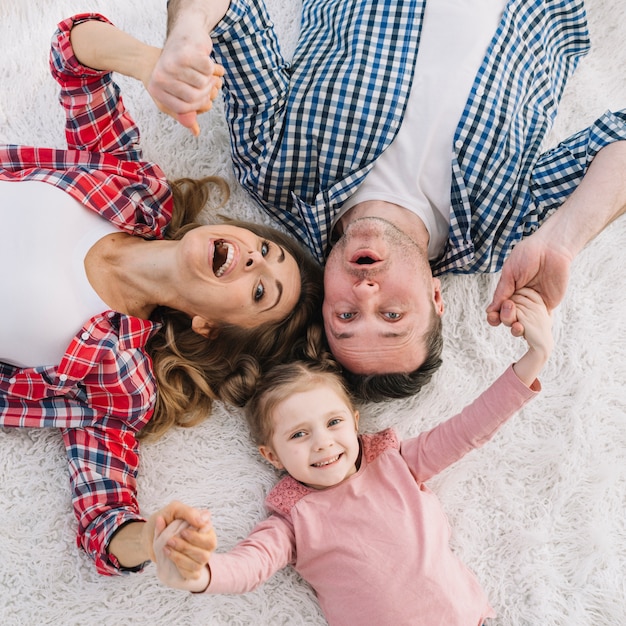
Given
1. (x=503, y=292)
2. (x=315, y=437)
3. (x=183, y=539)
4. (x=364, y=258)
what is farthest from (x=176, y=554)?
(x=503, y=292)

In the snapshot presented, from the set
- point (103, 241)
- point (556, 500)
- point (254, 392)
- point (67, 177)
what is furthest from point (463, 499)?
point (67, 177)

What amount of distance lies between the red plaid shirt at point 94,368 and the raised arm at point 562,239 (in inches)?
34.0

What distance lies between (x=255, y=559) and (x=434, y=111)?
1126mm

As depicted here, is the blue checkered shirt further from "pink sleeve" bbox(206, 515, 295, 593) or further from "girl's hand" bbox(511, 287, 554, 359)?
"pink sleeve" bbox(206, 515, 295, 593)

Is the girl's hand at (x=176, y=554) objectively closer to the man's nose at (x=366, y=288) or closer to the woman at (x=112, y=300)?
the woman at (x=112, y=300)

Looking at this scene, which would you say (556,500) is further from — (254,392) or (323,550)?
(254,392)

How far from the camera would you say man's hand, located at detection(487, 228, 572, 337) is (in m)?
1.42

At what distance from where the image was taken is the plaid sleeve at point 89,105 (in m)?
1.54

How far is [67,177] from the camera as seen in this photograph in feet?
5.27

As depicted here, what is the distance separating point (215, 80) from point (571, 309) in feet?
3.73

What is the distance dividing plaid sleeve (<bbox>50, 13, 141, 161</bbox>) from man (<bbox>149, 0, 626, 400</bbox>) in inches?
10.9

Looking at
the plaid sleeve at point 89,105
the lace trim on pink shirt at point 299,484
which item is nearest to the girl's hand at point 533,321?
the lace trim on pink shirt at point 299,484

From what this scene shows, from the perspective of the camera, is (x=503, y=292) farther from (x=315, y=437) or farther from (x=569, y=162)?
(x=315, y=437)

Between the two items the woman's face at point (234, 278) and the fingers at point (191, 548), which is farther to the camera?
the woman's face at point (234, 278)
